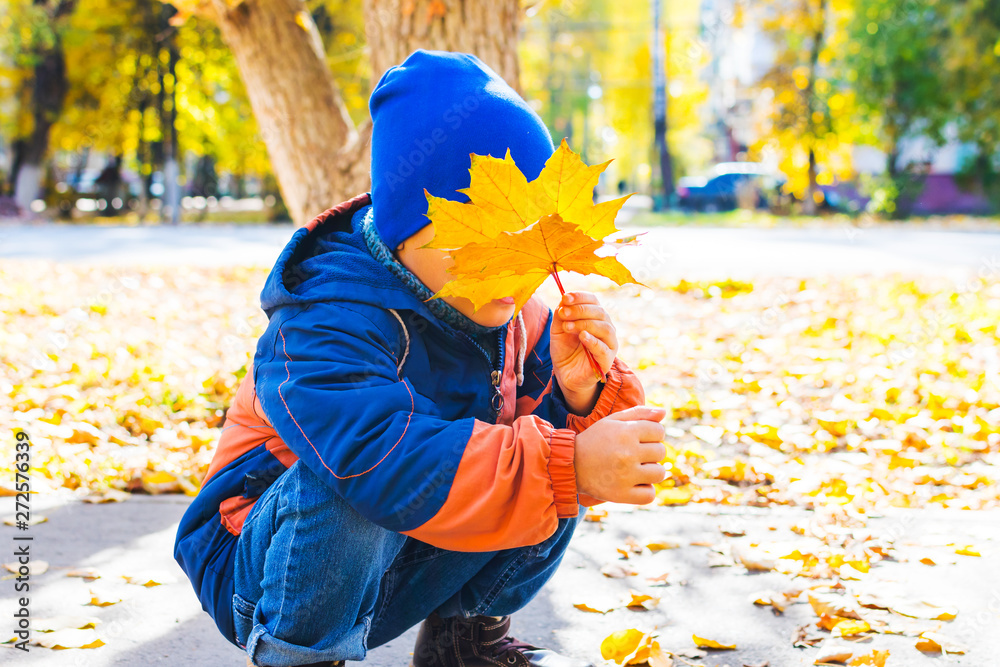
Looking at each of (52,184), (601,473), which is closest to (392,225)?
(601,473)

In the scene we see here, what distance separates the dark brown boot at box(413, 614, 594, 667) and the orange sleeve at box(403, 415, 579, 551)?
1.95 ft

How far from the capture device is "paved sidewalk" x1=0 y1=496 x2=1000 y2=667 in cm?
199

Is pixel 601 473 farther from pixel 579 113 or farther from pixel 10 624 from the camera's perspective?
pixel 579 113

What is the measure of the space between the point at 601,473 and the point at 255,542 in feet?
2.07

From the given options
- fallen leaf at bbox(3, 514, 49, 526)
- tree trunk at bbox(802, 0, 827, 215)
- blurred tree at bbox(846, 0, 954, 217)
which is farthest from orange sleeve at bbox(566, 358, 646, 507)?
tree trunk at bbox(802, 0, 827, 215)

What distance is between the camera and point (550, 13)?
1139 inches

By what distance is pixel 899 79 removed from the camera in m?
20.0

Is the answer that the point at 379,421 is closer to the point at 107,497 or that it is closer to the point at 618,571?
the point at 618,571

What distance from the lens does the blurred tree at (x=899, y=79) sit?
19.2 m

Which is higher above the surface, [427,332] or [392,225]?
[392,225]

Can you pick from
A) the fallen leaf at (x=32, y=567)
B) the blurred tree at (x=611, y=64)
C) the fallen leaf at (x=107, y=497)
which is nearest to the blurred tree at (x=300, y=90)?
the fallen leaf at (x=107, y=497)

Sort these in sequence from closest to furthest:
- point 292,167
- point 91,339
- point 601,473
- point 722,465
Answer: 1. point 601,473
2. point 722,465
3. point 292,167
4. point 91,339

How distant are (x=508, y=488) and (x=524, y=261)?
0.34 metres

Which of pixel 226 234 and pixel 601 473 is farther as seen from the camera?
pixel 226 234
